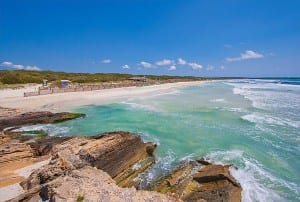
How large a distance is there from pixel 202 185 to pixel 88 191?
Answer: 4331 millimetres

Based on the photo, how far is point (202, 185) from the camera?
866 cm

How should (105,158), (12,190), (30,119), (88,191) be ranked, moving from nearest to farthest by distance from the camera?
(88,191) < (12,190) < (105,158) < (30,119)

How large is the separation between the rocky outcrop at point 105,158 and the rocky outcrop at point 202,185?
145cm

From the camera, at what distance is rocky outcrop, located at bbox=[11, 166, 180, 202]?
588cm

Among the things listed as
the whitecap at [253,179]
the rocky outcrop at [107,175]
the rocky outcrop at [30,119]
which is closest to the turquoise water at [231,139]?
the whitecap at [253,179]

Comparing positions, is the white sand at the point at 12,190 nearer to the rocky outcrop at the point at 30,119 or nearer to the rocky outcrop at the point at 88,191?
the rocky outcrop at the point at 88,191

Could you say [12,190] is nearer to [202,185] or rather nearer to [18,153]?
[18,153]

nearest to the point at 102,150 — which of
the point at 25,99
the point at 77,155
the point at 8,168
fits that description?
the point at 77,155

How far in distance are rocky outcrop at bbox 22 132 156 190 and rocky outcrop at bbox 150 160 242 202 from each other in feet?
4.76

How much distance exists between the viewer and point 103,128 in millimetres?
18406

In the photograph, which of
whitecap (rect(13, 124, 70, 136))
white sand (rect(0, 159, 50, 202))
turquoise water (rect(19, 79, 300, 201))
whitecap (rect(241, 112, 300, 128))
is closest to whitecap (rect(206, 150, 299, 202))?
turquoise water (rect(19, 79, 300, 201))

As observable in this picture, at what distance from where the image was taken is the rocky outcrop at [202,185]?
26.1 feet

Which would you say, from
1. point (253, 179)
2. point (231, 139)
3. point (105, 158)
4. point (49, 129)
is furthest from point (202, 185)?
point (49, 129)

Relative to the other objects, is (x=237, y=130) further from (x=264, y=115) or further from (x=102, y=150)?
(x=102, y=150)
